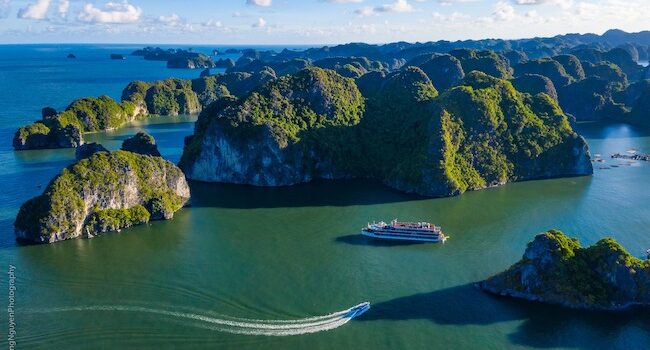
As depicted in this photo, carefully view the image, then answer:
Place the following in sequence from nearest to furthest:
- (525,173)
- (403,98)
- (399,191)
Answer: (399,191), (525,173), (403,98)

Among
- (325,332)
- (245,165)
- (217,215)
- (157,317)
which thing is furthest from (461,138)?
(157,317)

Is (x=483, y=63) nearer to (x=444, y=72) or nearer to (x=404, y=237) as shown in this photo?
(x=444, y=72)

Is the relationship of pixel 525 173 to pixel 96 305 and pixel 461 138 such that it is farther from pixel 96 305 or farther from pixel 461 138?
pixel 96 305

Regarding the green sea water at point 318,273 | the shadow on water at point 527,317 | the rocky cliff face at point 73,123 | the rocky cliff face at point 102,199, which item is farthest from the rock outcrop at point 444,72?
the shadow on water at point 527,317

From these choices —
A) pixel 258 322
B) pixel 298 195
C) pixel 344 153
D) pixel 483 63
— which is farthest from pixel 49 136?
pixel 483 63

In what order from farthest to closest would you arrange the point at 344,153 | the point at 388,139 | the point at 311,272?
the point at 388,139 → the point at 344,153 → the point at 311,272

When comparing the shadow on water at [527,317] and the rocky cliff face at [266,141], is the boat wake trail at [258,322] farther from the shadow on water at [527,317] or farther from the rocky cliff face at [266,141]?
the rocky cliff face at [266,141]

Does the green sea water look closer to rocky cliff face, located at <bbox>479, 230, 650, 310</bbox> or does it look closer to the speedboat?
the speedboat
